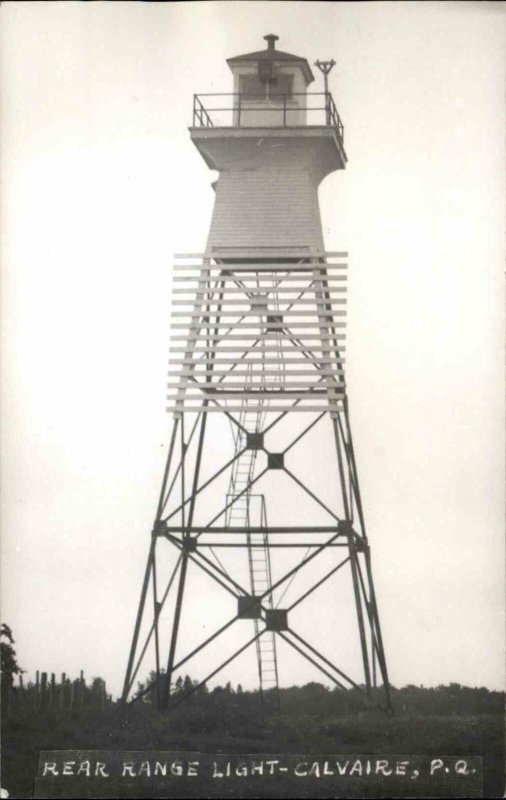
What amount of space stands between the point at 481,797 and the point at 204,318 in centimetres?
995

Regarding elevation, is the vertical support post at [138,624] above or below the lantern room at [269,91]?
below

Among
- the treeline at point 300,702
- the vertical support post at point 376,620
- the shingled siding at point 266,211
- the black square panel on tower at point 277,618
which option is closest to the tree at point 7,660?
the treeline at point 300,702

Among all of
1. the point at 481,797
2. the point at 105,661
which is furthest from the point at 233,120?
the point at 481,797

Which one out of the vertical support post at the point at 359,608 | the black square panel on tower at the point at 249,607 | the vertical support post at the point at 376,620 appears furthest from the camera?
the vertical support post at the point at 376,620

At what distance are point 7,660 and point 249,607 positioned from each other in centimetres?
443

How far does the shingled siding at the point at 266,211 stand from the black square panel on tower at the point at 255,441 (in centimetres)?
345

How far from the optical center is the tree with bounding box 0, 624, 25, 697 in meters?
38.4

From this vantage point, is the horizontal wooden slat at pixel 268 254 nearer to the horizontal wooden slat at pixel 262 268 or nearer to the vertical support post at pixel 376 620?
the horizontal wooden slat at pixel 262 268

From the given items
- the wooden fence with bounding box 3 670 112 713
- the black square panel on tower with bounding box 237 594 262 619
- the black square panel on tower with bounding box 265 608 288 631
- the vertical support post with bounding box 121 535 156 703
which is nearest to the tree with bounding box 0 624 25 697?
the wooden fence with bounding box 3 670 112 713

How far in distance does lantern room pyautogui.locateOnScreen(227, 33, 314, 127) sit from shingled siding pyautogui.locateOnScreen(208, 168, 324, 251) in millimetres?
986

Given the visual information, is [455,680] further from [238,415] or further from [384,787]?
[238,415]

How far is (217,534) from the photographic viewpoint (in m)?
40.5

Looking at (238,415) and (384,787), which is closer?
(384,787)

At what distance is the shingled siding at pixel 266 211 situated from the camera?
39500 mm
